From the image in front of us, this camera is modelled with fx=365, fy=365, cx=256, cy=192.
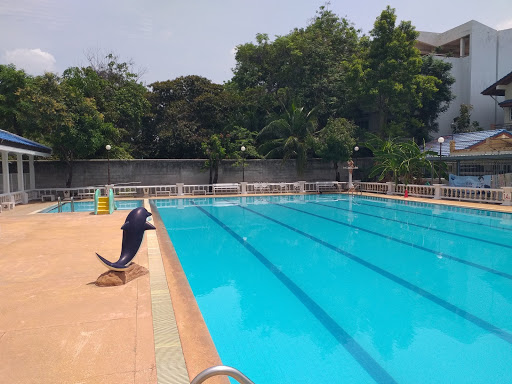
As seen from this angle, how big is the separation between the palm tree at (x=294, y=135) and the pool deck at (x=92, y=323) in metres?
18.8

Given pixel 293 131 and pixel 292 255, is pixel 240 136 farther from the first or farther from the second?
pixel 292 255

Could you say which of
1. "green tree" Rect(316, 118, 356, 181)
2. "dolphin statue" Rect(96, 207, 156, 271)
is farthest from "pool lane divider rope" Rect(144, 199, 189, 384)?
"green tree" Rect(316, 118, 356, 181)

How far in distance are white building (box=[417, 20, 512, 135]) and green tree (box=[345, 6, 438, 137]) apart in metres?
7.49

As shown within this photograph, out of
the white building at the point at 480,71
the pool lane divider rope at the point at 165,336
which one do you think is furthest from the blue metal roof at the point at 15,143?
the white building at the point at 480,71

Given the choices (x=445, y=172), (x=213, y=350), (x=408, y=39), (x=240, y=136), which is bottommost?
(x=213, y=350)

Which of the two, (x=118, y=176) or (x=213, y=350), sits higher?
(x=118, y=176)

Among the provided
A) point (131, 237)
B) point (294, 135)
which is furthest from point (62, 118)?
point (131, 237)

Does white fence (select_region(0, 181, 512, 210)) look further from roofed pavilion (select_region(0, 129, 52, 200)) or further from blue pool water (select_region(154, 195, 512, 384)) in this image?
blue pool water (select_region(154, 195, 512, 384))

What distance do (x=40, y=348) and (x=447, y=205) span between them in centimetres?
1760

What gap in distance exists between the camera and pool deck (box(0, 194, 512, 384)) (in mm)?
3379

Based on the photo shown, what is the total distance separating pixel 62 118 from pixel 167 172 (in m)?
7.42

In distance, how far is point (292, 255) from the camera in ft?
30.3

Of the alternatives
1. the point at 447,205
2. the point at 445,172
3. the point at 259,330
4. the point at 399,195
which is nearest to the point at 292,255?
the point at 259,330

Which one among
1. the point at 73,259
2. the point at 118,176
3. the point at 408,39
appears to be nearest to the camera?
the point at 73,259
